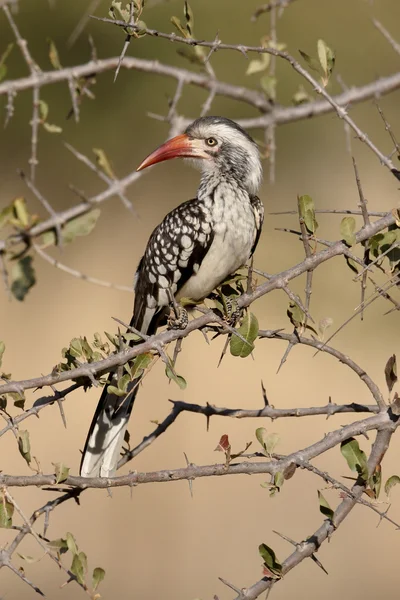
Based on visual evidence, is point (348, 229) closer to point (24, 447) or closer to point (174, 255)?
point (24, 447)

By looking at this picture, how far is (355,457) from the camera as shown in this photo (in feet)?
7.52

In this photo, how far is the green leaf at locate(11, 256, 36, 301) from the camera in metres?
1.99

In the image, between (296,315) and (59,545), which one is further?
(296,315)

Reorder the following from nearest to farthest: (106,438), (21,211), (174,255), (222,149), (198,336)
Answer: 1. (21,211)
2. (106,438)
3. (174,255)
4. (222,149)
5. (198,336)

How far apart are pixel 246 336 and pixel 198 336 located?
5.80 m

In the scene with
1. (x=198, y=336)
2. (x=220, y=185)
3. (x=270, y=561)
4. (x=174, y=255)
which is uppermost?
(x=198, y=336)

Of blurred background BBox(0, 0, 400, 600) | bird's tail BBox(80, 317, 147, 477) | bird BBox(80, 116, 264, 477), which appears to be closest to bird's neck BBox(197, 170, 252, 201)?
bird BBox(80, 116, 264, 477)

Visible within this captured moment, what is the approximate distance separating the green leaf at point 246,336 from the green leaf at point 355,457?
33 cm

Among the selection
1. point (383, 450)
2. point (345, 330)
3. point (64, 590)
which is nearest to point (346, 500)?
point (383, 450)

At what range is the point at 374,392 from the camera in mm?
2414

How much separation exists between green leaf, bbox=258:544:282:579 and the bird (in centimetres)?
110

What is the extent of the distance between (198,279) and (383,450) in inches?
48.9

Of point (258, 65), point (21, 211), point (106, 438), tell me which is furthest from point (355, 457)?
point (258, 65)

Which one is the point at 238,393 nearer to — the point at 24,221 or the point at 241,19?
the point at 241,19
